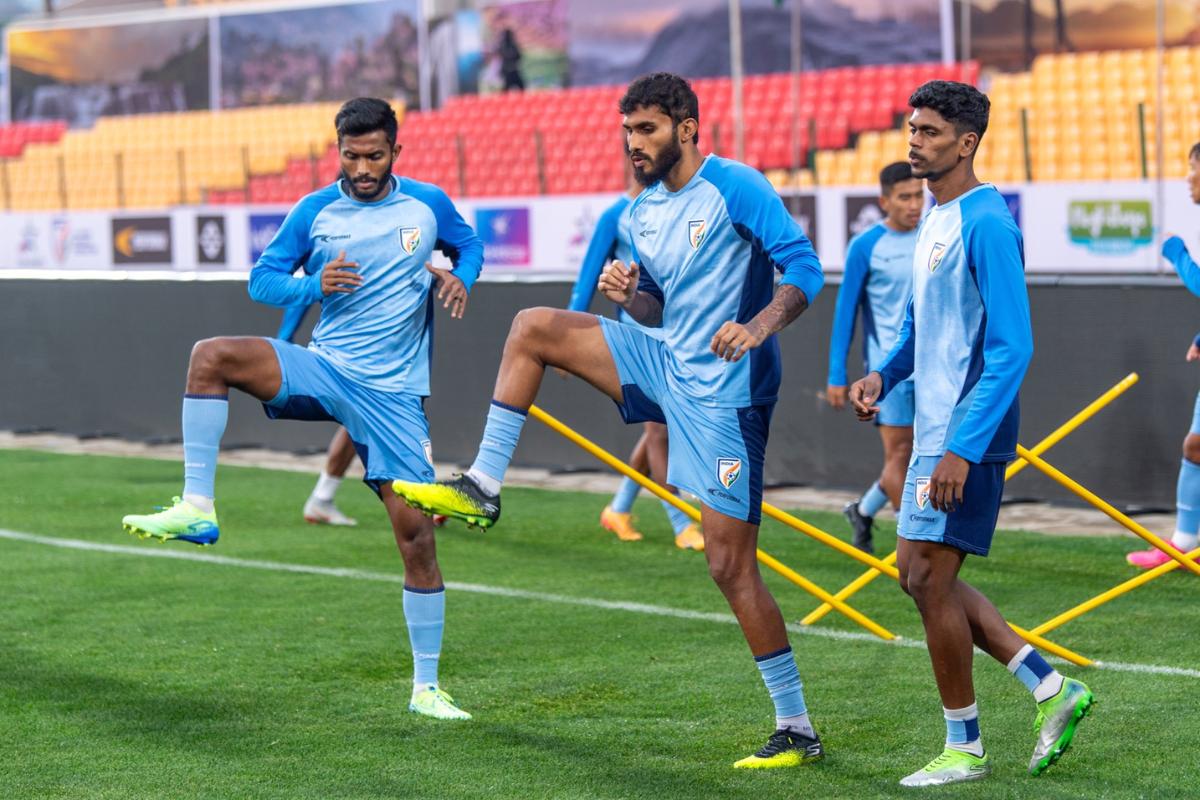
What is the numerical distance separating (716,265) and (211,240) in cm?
1869

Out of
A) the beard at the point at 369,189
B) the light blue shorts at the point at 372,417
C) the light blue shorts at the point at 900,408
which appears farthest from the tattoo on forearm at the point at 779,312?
the light blue shorts at the point at 900,408

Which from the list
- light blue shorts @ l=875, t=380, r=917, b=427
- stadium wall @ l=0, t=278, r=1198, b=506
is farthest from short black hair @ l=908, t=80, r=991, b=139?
stadium wall @ l=0, t=278, r=1198, b=506

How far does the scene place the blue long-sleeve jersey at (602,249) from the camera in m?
8.98

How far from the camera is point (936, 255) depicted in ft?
15.2

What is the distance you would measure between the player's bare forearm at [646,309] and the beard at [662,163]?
14.1 inches

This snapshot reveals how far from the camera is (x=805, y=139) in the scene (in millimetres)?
21203

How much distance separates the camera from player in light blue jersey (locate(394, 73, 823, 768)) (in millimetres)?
4961

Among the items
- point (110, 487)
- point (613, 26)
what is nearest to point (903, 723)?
point (110, 487)

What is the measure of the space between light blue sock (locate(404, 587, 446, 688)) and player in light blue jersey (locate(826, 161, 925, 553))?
10.8ft

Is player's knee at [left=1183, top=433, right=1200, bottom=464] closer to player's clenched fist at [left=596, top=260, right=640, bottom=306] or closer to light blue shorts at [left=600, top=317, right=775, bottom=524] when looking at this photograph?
light blue shorts at [left=600, top=317, right=775, bottom=524]

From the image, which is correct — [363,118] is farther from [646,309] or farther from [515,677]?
[515,677]

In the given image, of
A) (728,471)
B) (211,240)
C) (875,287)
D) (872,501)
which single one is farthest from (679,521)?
(211,240)

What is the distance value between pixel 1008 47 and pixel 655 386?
16.7 metres

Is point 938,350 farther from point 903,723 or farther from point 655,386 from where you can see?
point 903,723
